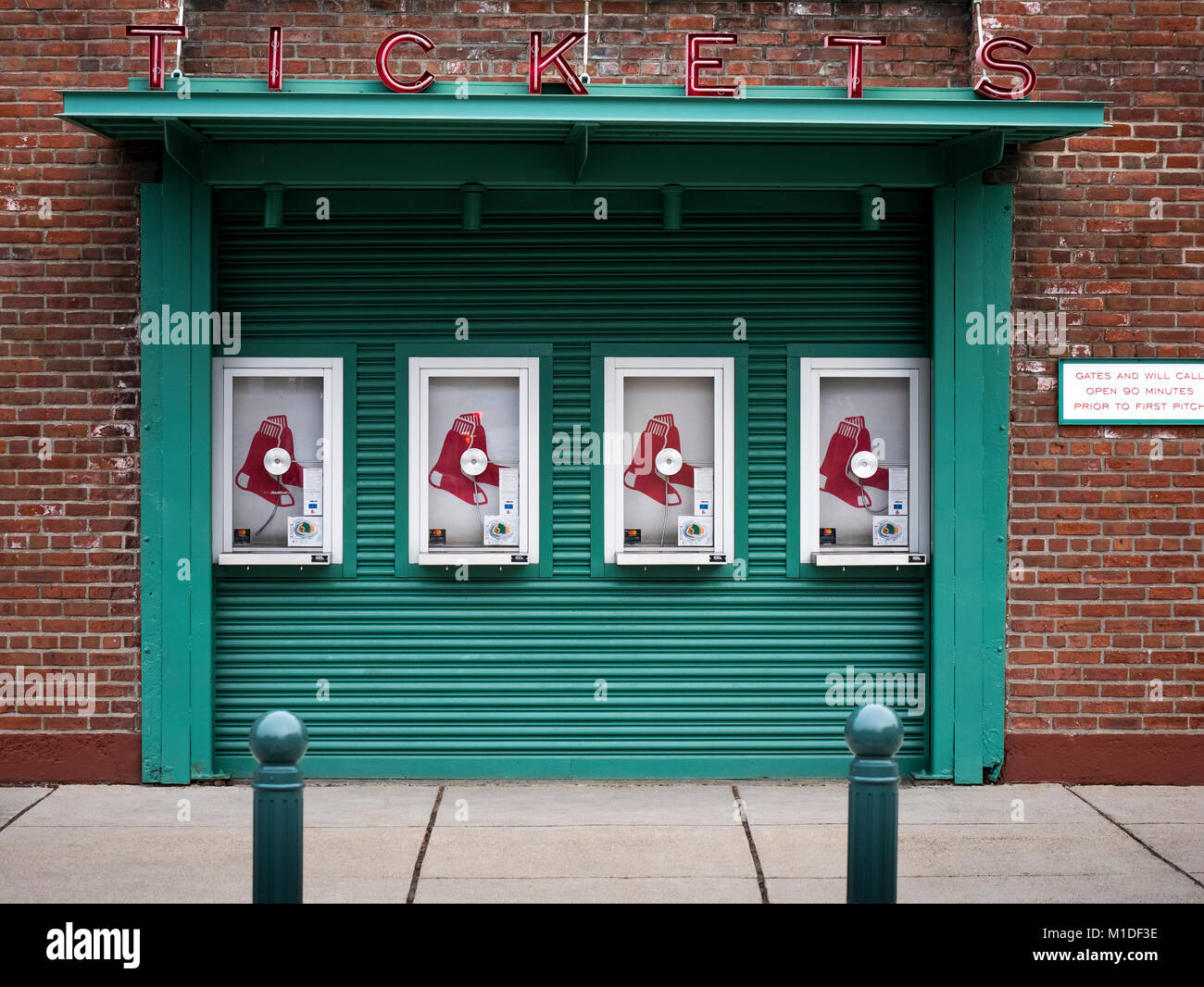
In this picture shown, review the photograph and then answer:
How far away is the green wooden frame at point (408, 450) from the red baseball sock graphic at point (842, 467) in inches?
66.6

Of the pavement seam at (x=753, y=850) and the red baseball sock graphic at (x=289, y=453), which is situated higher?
the red baseball sock graphic at (x=289, y=453)

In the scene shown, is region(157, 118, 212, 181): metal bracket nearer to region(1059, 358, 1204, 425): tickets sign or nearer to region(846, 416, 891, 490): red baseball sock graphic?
region(846, 416, 891, 490): red baseball sock graphic

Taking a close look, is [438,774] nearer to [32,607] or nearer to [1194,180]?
[32,607]

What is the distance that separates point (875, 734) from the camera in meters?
4.52

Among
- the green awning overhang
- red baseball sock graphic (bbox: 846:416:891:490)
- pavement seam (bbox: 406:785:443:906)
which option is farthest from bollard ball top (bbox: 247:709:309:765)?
red baseball sock graphic (bbox: 846:416:891:490)

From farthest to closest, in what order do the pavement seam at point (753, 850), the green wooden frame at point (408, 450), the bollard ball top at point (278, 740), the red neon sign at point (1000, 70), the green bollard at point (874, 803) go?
1. the green wooden frame at point (408, 450)
2. the red neon sign at point (1000, 70)
3. the pavement seam at point (753, 850)
4. the green bollard at point (874, 803)
5. the bollard ball top at point (278, 740)

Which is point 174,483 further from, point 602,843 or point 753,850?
point 753,850

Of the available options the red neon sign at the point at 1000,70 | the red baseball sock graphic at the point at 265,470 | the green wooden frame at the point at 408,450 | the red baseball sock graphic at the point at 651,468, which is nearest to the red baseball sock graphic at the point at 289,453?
the red baseball sock graphic at the point at 265,470

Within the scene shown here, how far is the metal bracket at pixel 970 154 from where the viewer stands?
7434mm

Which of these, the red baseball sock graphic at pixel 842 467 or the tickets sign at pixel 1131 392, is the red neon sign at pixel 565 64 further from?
the red baseball sock graphic at pixel 842 467

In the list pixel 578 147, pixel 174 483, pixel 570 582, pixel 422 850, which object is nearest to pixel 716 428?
pixel 570 582

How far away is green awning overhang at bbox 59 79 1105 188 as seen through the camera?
22.7 feet
